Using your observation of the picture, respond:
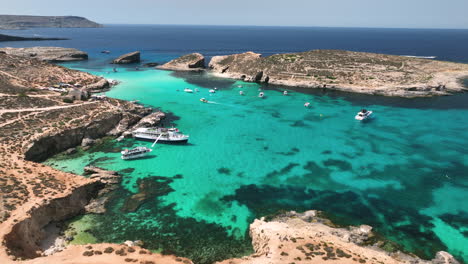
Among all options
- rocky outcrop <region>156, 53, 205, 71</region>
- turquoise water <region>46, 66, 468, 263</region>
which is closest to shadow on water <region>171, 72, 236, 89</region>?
rocky outcrop <region>156, 53, 205, 71</region>

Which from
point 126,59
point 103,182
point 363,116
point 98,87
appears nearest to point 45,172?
point 103,182

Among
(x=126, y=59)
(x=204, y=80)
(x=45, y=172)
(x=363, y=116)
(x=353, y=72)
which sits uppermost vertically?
(x=126, y=59)

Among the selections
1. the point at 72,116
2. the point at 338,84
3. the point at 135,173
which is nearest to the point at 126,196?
the point at 135,173

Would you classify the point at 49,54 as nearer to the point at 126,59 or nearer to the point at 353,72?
the point at 126,59

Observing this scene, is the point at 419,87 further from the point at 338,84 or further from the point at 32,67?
the point at 32,67

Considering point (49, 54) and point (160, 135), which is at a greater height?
point (49, 54)

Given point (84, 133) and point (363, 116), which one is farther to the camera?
point (363, 116)
